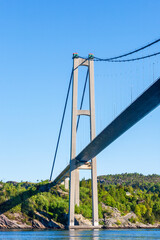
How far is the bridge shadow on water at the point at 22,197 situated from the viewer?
69.8 meters

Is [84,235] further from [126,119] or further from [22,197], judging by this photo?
[22,197]

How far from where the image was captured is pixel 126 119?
34.9 meters

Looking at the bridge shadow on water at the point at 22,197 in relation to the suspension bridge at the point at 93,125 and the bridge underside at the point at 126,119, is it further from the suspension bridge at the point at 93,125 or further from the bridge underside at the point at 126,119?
the bridge underside at the point at 126,119

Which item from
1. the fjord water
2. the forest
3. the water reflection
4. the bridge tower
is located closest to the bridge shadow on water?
the forest

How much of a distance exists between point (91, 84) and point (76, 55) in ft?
15.4

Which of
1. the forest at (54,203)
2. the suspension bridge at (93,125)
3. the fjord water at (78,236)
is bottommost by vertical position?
the fjord water at (78,236)

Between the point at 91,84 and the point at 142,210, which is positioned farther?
the point at 142,210

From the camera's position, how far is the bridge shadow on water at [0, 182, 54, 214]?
229 ft

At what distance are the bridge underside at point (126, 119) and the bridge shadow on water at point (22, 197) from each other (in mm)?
26071

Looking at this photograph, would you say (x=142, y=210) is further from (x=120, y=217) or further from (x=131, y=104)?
(x=131, y=104)

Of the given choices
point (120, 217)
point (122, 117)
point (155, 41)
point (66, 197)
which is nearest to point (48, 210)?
point (66, 197)

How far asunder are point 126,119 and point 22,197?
43261 mm

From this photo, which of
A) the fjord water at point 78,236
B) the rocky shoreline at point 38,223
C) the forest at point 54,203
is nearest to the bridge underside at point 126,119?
the fjord water at point 78,236

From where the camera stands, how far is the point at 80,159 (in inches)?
1996
